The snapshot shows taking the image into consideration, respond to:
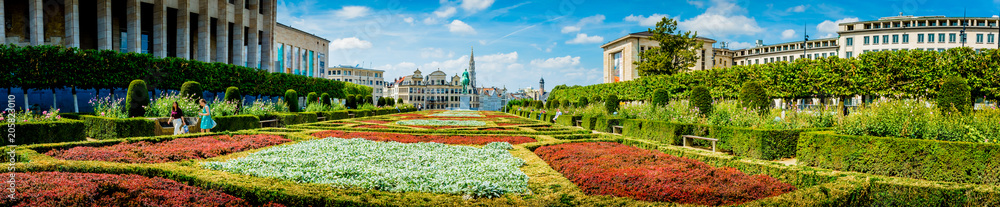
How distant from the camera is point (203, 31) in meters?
34.7

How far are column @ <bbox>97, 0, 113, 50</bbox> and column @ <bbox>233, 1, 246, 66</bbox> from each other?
34.5ft

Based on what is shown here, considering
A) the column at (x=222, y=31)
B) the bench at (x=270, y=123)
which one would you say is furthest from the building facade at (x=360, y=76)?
the bench at (x=270, y=123)

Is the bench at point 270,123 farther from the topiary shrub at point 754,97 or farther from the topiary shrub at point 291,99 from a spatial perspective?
the topiary shrub at point 754,97

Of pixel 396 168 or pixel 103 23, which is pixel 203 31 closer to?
pixel 103 23

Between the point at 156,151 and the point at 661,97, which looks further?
the point at 661,97

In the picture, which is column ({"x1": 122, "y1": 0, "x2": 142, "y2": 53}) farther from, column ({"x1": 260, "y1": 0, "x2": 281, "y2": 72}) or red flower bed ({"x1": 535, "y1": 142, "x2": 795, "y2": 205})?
red flower bed ({"x1": 535, "y1": 142, "x2": 795, "y2": 205})

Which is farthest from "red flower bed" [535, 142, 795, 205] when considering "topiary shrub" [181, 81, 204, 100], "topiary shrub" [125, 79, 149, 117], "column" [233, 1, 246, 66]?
"column" [233, 1, 246, 66]

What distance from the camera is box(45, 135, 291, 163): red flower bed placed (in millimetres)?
6970

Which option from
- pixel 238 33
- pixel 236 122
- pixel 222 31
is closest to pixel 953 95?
pixel 236 122

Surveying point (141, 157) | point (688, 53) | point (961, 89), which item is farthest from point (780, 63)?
point (141, 157)

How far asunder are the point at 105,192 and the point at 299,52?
56.7 metres

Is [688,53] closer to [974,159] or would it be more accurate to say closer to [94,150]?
[974,159]

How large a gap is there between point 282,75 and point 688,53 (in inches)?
1445

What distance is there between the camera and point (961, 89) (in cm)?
1057
